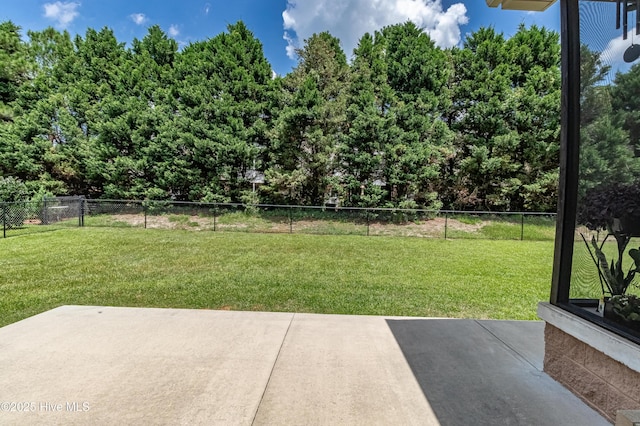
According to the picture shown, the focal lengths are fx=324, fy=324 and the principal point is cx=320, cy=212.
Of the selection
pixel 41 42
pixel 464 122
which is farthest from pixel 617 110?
pixel 41 42

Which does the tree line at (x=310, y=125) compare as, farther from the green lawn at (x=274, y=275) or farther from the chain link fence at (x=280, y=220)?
the green lawn at (x=274, y=275)

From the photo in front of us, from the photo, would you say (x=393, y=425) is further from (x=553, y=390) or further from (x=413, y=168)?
(x=413, y=168)

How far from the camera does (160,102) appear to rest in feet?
52.0

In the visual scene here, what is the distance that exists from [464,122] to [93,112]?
1799 cm

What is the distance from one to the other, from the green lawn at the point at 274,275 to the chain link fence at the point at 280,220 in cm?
208

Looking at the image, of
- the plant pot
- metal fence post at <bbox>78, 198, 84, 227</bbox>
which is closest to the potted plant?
the plant pot

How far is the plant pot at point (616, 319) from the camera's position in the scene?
1694mm

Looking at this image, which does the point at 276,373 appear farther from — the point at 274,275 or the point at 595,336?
the point at 274,275

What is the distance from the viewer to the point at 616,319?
5.94 ft

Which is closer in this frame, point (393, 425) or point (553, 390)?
point (393, 425)

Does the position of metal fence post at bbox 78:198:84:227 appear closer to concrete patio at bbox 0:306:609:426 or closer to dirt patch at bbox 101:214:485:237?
dirt patch at bbox 101:214:485:237

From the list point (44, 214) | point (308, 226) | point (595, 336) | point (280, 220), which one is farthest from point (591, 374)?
point (44, 214)

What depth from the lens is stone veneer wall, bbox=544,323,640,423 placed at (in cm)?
165

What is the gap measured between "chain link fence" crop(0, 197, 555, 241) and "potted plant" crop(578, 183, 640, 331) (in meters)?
9.54
